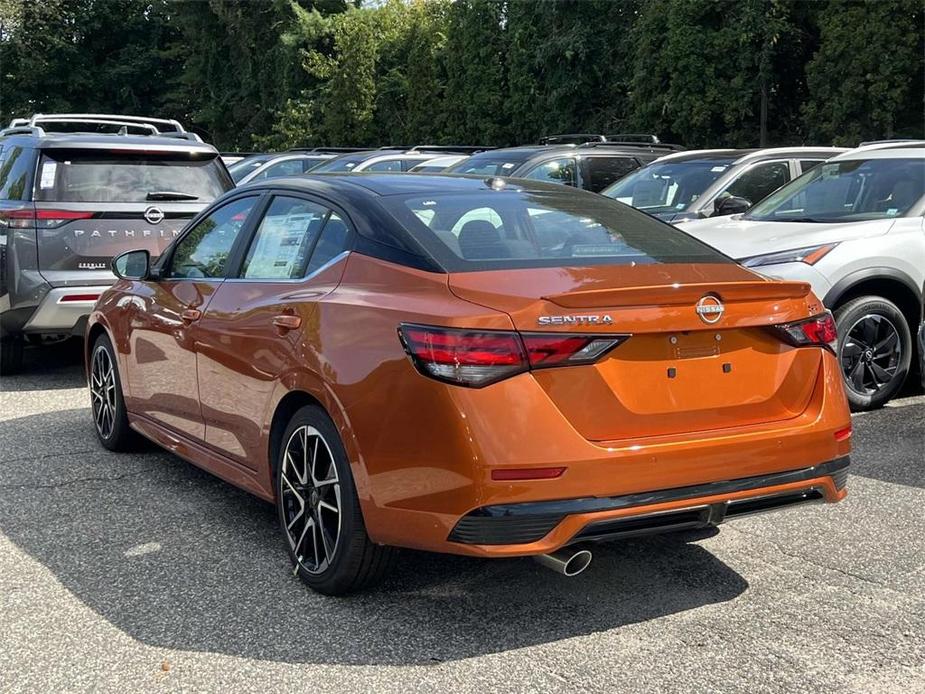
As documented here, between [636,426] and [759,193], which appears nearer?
[636,426]

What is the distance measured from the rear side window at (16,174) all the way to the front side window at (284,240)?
4.24 meters

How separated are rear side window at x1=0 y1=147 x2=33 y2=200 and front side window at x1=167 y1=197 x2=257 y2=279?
10.8ft

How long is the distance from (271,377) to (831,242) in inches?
171

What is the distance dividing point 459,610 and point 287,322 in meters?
1.28

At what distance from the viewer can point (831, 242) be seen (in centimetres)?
713

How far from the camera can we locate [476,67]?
26469 mm

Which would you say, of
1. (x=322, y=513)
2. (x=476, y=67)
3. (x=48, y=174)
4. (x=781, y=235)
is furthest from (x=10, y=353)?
(x=476, y=67)

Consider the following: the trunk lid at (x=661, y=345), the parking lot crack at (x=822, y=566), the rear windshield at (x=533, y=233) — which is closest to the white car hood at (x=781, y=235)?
the rear windshield at (x=533, y=233)

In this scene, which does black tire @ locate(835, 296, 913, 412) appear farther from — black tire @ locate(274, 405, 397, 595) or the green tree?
the green tree

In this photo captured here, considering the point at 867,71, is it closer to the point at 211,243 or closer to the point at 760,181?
the point at 760,181

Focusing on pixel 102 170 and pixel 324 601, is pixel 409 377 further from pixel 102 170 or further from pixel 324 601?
pixel 102 170

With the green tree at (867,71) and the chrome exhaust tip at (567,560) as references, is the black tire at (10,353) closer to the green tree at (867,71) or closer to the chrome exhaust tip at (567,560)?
the chrome exhaust tip at (567,560)

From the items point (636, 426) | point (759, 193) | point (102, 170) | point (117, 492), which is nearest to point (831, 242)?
point (759, 193)

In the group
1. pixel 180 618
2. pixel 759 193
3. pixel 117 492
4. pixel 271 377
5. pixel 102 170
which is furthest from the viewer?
pixel 759 193
